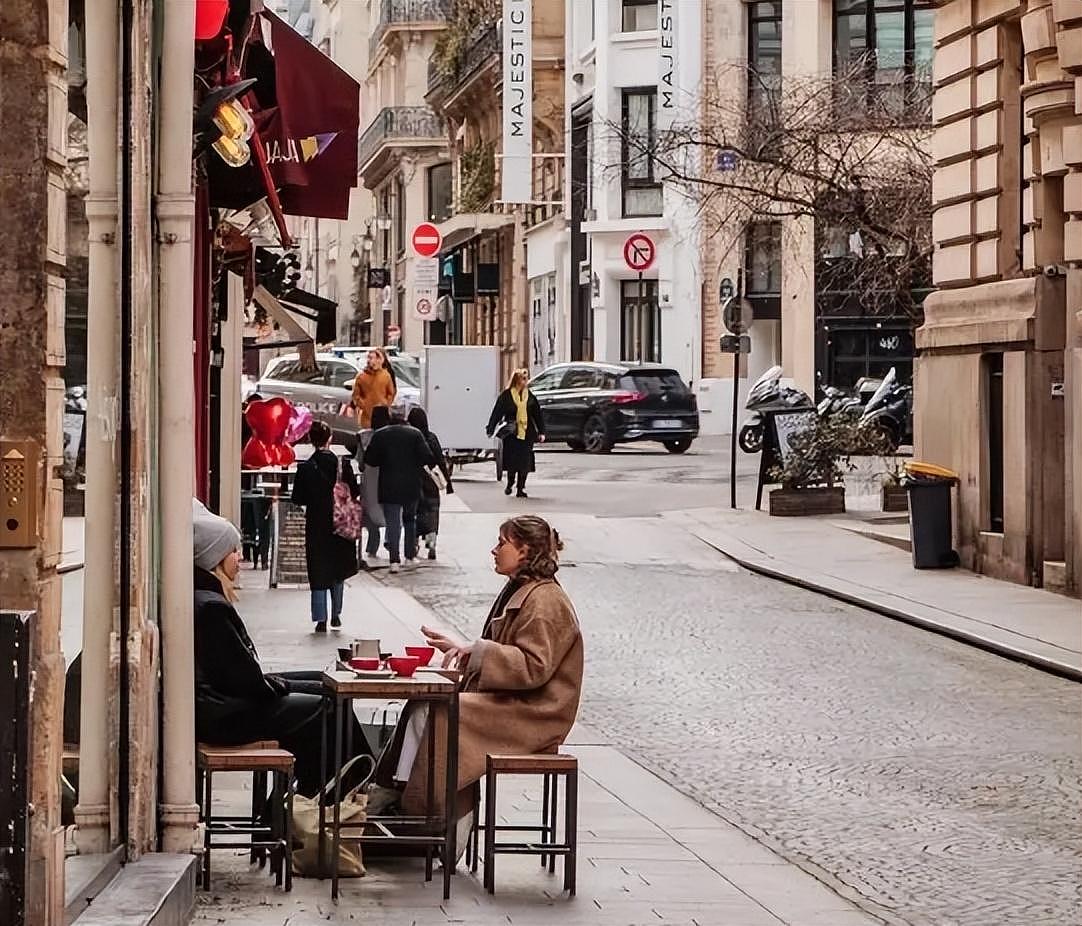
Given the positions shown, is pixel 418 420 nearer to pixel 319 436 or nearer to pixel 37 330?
pixel 319 436

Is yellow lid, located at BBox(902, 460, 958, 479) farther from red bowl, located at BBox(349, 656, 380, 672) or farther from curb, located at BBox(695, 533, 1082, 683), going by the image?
red bowl, located at BBox(349, 656, 380, 672)

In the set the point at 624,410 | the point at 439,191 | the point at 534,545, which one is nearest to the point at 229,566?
the point at 534,545

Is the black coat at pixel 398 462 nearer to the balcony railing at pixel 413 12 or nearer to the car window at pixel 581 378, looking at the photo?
the car window at pixel 581 378

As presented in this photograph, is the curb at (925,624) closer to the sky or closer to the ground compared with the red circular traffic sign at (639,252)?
closer to the ground

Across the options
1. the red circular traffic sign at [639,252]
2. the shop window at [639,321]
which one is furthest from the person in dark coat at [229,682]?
the shop window at [639,321]

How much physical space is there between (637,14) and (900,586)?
37684 mm

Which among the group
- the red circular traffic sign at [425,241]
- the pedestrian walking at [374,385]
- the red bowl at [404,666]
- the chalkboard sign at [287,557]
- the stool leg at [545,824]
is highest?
the red circular traffic sign at [425,241]

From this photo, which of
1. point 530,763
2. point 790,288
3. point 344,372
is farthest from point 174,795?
point 790,288

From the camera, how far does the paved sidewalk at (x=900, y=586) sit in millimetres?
18359

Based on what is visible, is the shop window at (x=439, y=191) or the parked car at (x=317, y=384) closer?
the parked car at (x=317, y=384)

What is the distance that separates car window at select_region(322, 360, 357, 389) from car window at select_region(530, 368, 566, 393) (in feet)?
11.0

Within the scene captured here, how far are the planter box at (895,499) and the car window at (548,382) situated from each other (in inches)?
596

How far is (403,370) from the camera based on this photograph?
44.7 metres

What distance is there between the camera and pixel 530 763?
9.09 m
